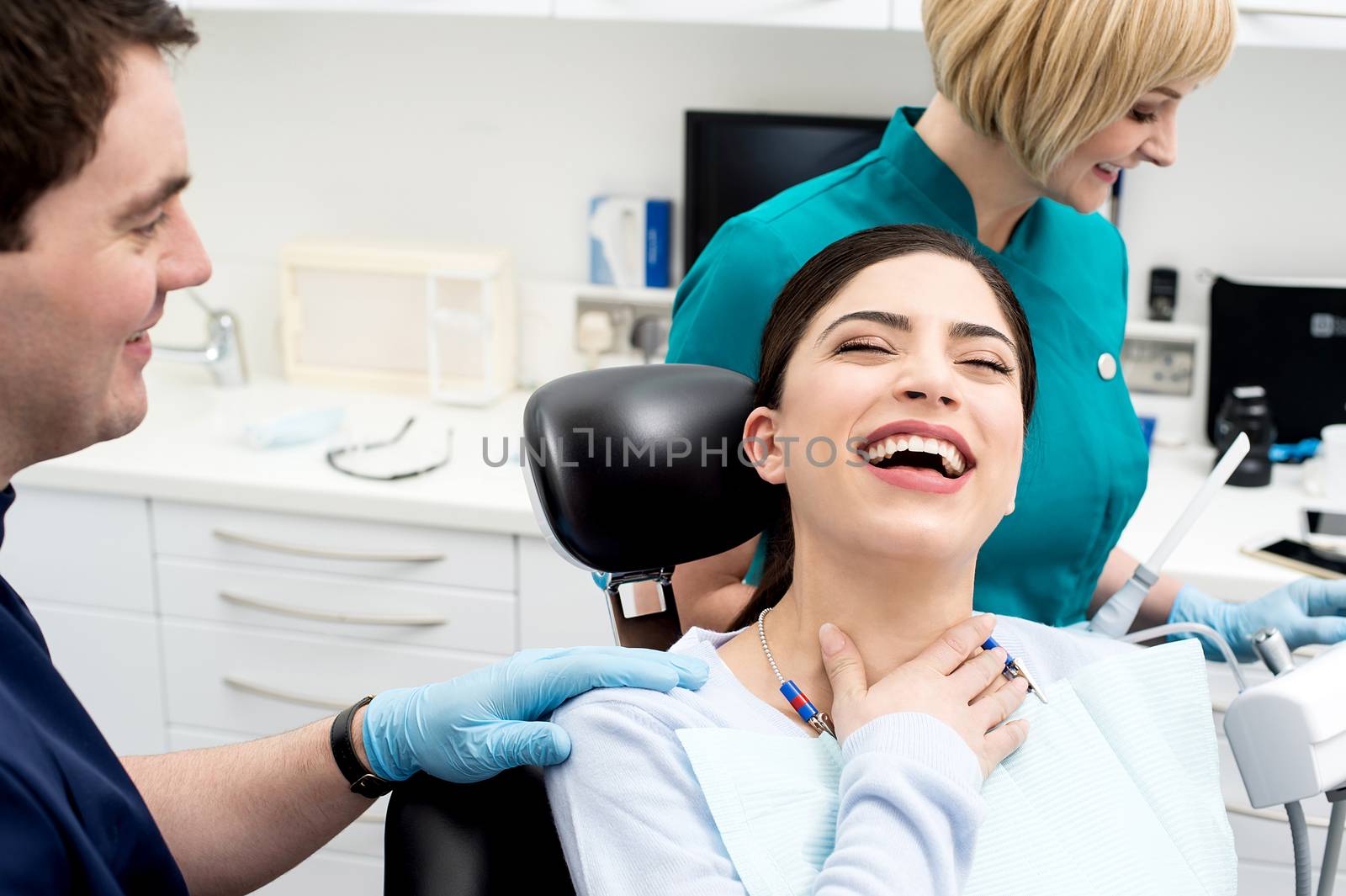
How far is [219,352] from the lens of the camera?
2648mm

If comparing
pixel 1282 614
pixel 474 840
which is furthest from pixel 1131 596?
pixel 474 840

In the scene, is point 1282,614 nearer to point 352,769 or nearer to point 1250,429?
point 1250,429

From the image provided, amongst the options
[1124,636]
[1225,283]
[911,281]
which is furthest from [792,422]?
[1225,283]

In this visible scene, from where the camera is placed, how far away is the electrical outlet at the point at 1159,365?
7.93 feet

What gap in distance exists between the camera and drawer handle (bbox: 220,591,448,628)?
218 centimetres

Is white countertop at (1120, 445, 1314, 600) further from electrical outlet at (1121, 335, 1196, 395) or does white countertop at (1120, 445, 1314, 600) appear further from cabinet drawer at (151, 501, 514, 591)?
cabinet drawer at (151, 501, 514, 591)

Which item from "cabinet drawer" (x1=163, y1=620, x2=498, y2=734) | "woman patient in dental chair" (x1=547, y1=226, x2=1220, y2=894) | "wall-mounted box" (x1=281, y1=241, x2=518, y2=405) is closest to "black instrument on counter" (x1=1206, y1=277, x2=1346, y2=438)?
"woman patient in dental chair" (x1=547, y1=226, x2=1220, y2=894)

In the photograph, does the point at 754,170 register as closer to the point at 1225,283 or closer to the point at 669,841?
the point at 1225,283

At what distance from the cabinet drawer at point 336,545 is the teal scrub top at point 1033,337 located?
2.79 feet

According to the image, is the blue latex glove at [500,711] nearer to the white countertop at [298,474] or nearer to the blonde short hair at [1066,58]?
the blonde short hair at [1066,58]

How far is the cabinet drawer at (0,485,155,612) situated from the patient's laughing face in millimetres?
1529

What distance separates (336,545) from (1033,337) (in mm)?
1315

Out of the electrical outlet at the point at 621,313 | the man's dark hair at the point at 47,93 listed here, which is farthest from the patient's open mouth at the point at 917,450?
the electrical outlet at the point at 621,313

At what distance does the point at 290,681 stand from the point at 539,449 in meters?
1.39
